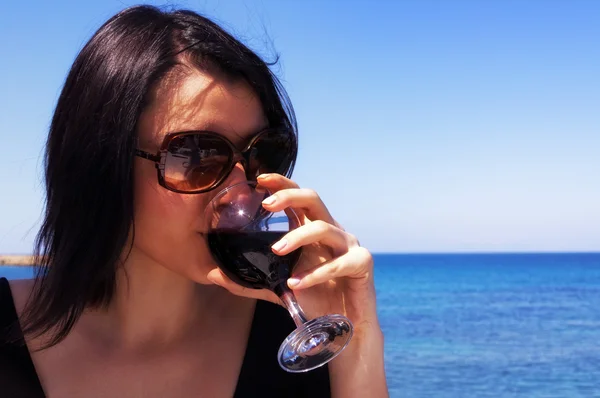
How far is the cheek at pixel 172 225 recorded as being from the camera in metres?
2.15

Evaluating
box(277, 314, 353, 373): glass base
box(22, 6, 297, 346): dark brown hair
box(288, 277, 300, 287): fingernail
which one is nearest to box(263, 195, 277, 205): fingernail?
box(288, 277, 300, 287): fingernail

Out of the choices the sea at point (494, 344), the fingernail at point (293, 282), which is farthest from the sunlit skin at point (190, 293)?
the sea at point (494, 344)

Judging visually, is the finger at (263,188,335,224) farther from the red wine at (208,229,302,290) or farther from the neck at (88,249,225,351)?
the neck at (88,249,225,351)

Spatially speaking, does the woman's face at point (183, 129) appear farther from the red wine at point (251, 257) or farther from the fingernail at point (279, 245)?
the fingernail at point (279, 245)

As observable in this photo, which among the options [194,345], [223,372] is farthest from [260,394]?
[194,345]

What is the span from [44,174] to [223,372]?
1.12m

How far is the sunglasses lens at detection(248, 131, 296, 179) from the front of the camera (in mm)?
2242

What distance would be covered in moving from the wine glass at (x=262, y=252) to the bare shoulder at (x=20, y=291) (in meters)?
1.08

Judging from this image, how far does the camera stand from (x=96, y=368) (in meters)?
2.46

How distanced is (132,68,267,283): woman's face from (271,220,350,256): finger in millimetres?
355

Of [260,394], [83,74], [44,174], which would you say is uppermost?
[83,74]

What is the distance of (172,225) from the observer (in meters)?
2.18

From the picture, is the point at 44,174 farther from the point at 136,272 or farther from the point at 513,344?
the point at 513,344

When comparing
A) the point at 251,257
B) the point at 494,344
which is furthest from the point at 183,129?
the point at 494,344
